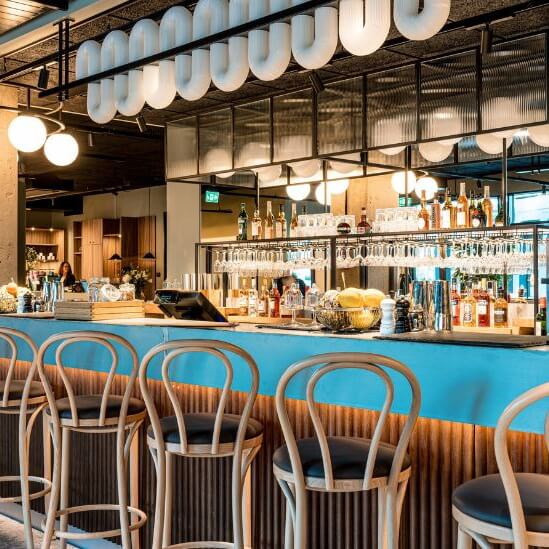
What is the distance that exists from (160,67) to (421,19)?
1.63 metres

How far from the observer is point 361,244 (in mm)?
6102

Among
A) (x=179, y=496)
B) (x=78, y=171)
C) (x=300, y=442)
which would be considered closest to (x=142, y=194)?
(x=78, y=171)

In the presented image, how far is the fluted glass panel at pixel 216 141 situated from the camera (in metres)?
7.11

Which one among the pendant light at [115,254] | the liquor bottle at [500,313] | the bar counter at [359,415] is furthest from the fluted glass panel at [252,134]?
the pendant light at [115,254]

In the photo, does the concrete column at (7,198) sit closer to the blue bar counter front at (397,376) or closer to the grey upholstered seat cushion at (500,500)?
the blue bar counter front at (397,376)

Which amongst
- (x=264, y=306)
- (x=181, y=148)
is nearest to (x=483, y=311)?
(x=264, y=306)

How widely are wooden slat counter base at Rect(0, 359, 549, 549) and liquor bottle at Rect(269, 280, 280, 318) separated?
9.28 feet

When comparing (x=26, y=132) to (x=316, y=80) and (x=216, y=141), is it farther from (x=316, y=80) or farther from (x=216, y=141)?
(x=216, y=141)

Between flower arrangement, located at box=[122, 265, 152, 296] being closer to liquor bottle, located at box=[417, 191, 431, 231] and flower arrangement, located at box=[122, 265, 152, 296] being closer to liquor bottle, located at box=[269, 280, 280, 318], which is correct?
liquor bottle, located at box=[269, 280, 280, 318]

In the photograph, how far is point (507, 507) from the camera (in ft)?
6.24

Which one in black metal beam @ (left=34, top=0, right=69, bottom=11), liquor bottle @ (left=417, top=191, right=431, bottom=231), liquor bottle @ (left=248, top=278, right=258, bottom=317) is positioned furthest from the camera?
liquor bottle @ (left=248, top=278, right=258, bottom=317)

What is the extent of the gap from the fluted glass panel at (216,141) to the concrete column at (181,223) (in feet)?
3.91

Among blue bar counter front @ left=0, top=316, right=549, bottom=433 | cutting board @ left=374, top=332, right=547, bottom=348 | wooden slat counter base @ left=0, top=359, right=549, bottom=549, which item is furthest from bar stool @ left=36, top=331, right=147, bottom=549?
cutting board @ left=374, top=332, right=547, bottom=348

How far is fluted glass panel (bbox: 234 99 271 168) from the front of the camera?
6719 millimetres
